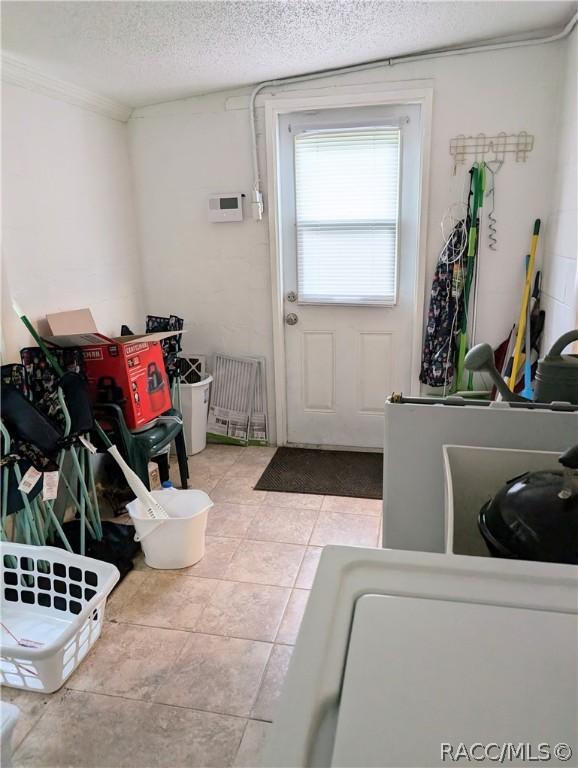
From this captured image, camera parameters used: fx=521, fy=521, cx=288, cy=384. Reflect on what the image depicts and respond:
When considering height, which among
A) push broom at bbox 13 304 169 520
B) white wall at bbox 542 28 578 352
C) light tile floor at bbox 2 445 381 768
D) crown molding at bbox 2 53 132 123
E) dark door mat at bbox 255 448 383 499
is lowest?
light tile floor at bbox 2 445 381 768

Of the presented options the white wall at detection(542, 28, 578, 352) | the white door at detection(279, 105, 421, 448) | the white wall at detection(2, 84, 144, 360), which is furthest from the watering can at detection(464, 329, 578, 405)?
the white wall at detection(2, 84, 144, 360)

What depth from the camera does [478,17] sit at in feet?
7.48

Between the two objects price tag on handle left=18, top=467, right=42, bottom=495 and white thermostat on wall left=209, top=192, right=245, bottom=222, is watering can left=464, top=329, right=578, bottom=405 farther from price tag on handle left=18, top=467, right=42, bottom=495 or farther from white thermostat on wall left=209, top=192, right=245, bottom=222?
white thermostat on wall left=209, top=192, right=245, bottom=222

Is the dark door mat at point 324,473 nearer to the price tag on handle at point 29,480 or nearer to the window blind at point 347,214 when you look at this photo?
the window blind at point 347,214

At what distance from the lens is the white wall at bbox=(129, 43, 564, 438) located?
2.71 m

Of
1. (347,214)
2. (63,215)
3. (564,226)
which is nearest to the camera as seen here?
(564,226)

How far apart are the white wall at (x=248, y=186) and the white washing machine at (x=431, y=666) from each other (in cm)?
252

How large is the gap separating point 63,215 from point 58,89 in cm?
58

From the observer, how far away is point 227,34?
7.09ft

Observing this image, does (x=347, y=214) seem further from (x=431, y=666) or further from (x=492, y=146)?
(x=431, y=666)

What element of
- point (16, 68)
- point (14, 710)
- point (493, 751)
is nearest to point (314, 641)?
point (493, 751)

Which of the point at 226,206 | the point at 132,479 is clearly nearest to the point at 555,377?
the point at 132,479

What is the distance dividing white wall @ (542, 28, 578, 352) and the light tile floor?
4.41 feet

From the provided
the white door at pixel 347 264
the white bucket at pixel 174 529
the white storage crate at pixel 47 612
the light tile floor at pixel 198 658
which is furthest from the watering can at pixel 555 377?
the white door at pixel 347 264
